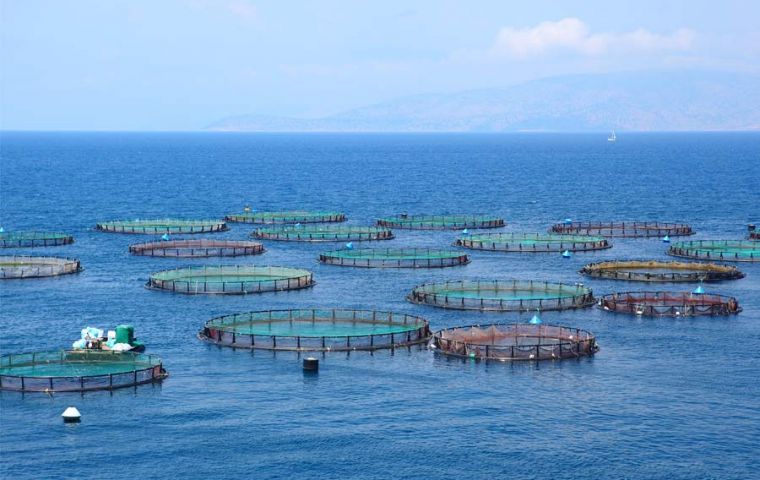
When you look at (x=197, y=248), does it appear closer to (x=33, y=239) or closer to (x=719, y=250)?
(x=33, y=239)

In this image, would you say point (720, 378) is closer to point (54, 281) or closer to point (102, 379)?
point (102, 379)

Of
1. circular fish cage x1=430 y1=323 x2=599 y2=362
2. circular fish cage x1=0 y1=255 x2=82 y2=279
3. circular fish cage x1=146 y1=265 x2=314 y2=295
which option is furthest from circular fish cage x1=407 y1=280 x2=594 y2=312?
circular fish cage x1=0 y1=255 x2=82 y2=279

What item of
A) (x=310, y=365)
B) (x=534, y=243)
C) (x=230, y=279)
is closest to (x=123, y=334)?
(x=310, y=365)

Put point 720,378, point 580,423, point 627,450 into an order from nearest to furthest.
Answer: point 627,450, point 580,423, point 720,378

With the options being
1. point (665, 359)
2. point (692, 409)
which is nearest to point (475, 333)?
point (665, 359)

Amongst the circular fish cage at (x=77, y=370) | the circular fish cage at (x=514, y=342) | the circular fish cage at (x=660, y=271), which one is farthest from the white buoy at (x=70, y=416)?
the circular fish cage at (x=660, y=271)

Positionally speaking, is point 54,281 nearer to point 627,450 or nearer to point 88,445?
point 88,445

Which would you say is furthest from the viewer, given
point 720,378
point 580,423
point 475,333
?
point 475,333

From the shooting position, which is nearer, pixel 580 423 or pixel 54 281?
pixel 580 423
